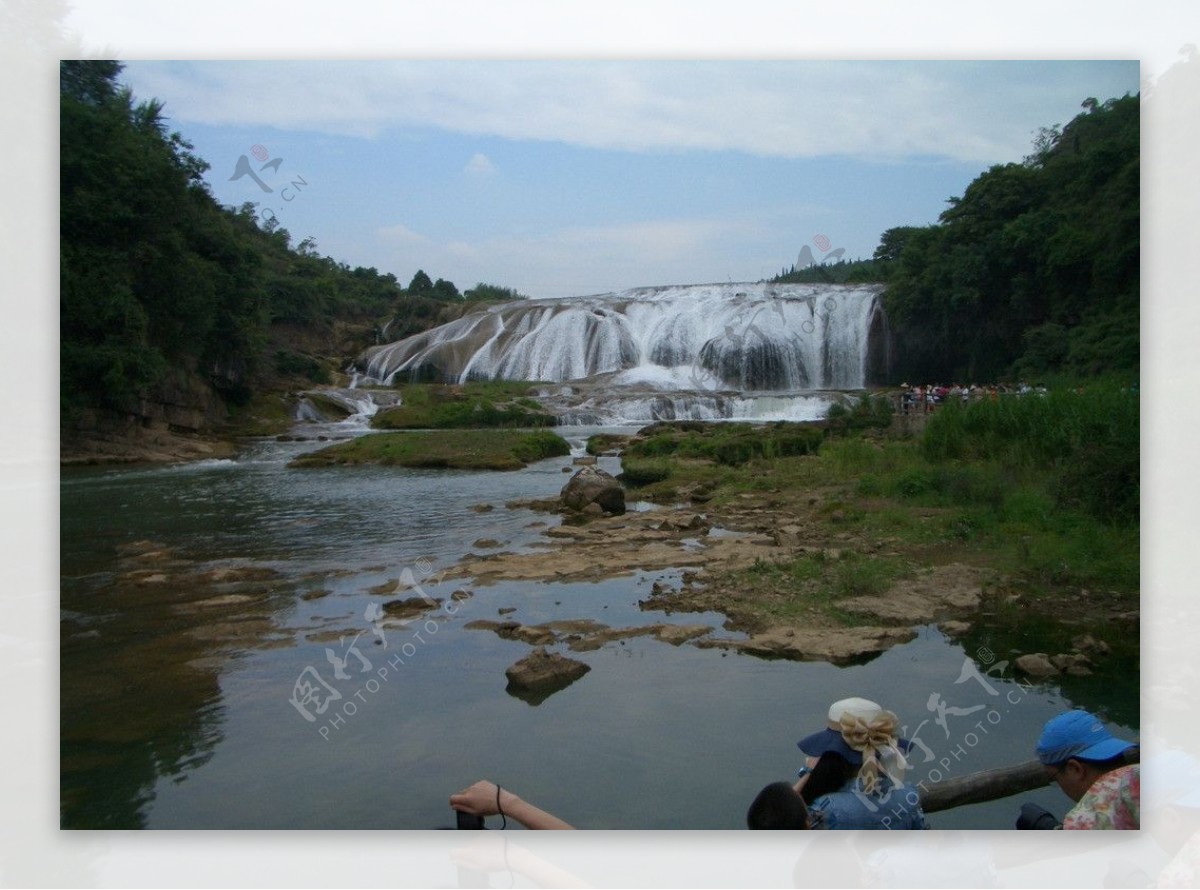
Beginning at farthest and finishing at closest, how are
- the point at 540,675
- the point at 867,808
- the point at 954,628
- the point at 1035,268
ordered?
the point at 1035,268 < the point at 954,628 < the point at 540,675 < the point at 867,808

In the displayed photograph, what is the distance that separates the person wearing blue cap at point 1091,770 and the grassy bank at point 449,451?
8.97 metres

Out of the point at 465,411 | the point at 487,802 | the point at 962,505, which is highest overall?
the point at 465,411

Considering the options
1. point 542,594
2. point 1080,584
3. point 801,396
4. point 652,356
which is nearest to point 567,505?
point 542,594

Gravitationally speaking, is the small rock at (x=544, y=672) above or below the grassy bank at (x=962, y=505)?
below

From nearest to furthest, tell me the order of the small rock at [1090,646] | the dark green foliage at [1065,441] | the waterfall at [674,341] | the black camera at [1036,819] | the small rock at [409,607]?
the black camera at [1036,819], the small rock at [1090,646], the small rock at [409,607], the dark green foliage at [1065,441], the waterfall at [674,341]

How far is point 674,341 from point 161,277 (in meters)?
11.3

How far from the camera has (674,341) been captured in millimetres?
19781

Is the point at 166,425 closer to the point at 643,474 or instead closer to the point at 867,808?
the point at 643,474

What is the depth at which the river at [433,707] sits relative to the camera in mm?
2857

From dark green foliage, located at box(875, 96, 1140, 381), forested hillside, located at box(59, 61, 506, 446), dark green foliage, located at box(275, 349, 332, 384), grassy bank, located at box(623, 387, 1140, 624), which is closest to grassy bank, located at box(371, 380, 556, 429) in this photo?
dark green foliage, located at box(275, 349, 332, 384)

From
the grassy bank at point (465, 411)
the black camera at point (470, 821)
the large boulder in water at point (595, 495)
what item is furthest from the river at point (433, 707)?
the grassy bank at point (465, 411)

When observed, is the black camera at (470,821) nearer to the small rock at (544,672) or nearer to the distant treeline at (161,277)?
the small rock at (544,672)

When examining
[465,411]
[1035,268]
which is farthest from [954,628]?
[465,411]

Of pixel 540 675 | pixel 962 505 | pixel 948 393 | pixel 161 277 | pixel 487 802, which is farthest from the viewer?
pixel 948 393
